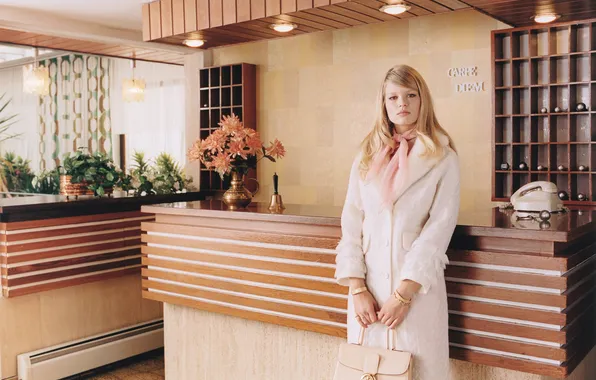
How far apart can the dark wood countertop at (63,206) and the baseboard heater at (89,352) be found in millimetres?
994

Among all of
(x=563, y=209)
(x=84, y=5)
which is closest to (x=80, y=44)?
(x=84, y=5)

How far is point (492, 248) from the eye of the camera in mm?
2803

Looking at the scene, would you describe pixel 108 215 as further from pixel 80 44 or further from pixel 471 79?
pixel 471 79

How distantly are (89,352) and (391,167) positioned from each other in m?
3.17

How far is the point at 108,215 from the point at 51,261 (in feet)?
1.93

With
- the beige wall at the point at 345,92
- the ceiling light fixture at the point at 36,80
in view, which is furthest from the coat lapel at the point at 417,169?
the ceiling light fixture at the point at 36,80

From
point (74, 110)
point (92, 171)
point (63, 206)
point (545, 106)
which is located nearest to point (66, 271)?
point (63, 206)

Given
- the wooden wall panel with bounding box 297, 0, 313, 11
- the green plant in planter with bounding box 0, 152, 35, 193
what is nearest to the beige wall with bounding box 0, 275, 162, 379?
the wooden wall panel with bounding box 297, 0, 313, 11

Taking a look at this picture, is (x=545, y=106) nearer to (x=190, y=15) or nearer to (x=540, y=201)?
(x=540, y=201)

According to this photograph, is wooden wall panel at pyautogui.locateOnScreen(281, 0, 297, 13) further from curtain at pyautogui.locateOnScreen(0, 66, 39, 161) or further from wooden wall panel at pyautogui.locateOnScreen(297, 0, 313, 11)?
curtain at pyautogui.locateOnScreen(0, 66, 39, 161)

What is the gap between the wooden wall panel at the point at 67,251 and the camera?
455 cm

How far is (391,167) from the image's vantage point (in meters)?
2.79

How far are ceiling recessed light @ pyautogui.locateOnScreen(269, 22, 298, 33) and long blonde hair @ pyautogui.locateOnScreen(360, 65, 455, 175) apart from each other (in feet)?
6.17

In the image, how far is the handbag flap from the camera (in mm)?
2621
